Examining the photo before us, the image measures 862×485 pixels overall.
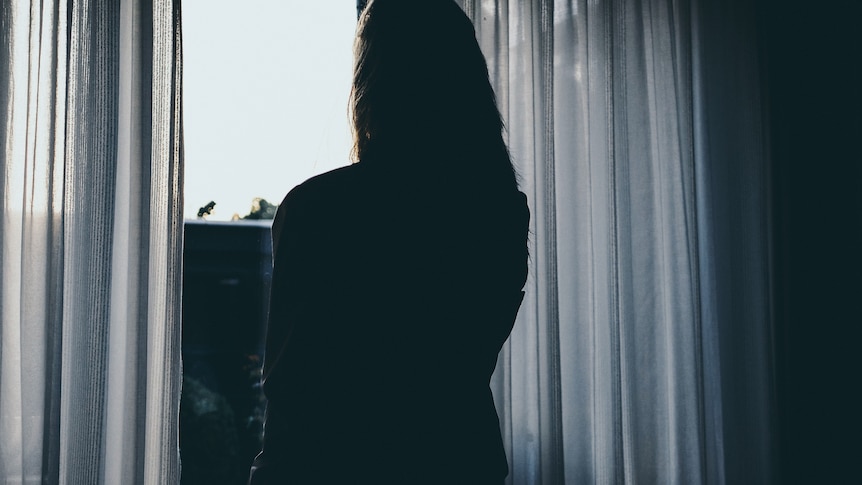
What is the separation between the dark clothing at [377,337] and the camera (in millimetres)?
620

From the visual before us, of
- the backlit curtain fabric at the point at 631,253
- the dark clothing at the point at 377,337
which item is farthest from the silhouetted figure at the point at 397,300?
the backlit curtain fabric at the point at 631,253

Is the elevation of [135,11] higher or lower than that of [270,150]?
higher

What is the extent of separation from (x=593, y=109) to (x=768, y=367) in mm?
1031

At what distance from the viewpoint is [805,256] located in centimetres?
217

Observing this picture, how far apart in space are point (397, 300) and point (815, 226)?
202 centimetres

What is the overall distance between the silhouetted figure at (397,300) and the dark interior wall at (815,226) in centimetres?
180

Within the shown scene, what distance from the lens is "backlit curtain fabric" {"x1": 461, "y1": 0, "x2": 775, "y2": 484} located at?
1954 millimetres

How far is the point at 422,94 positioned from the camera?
0.75 metres

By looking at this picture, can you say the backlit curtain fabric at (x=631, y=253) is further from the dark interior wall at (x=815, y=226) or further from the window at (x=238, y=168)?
the window at (x=238, y=168)

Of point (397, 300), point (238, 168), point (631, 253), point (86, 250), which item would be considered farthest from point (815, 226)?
point (86, 250)

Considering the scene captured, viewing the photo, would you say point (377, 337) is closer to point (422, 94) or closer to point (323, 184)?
point (323, 184)

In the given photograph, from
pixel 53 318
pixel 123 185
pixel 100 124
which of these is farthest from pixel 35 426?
pixel 100 124

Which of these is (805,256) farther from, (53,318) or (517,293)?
(53,318)

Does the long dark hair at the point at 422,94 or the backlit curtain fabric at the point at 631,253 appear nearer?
the long dark hair at the point at 422,94
